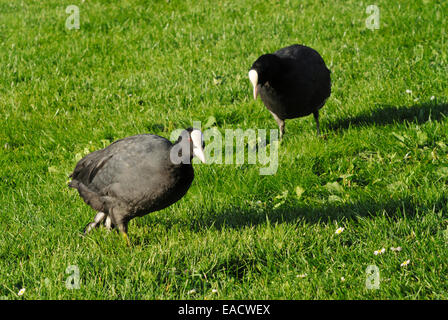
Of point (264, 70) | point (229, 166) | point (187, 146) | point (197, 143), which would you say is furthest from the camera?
point (229, 166)

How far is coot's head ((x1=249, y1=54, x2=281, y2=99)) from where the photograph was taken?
504 cm

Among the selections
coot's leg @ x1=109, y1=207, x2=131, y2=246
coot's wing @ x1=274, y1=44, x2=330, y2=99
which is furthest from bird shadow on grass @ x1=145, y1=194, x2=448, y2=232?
coot's wing @ x1=274, y1=44, x2=330, y2=99

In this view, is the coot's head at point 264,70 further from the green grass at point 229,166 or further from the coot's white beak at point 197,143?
the coot's white beak at point 197,143

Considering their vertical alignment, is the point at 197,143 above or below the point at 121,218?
above

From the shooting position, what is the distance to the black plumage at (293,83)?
536 centimetres

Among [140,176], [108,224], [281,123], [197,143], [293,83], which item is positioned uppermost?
[197,143]

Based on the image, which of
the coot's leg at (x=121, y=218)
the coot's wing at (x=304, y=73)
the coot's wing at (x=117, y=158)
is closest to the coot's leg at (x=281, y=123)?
the coot's wing at (x=304, y=73)

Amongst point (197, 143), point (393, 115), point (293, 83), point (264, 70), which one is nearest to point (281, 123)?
point (293, 83)

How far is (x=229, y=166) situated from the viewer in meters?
5.27

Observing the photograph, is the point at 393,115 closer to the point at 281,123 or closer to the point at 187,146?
the point at 281,123

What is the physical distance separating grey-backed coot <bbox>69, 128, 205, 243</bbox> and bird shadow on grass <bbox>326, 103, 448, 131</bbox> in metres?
2.73

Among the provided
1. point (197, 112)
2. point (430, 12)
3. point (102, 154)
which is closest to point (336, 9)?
point (430, 12)

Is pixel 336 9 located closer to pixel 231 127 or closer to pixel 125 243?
pixel 231 127

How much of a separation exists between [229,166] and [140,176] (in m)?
1.69
